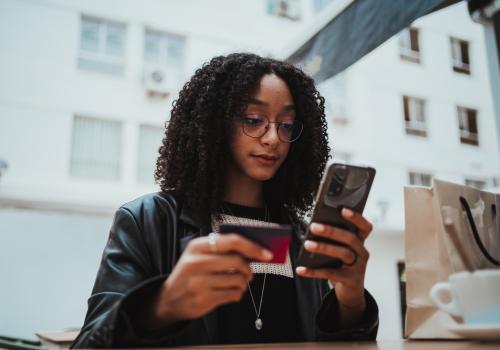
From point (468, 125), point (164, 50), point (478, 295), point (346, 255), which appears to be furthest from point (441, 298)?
point (468, 125)

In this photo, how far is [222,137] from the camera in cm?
178

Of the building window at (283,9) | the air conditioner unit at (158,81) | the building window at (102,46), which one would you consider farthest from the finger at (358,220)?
the building window at (283,9)

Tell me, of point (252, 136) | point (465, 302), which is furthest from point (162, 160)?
point (465, 302)

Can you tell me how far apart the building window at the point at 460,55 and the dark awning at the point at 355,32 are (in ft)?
46.6

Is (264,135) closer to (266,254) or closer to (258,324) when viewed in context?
(258,324)

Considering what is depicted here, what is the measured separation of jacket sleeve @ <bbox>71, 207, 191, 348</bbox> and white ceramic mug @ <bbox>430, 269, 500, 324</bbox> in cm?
58

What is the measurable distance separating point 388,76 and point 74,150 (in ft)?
28.9

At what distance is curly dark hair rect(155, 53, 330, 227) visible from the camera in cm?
173

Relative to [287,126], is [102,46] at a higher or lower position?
higher

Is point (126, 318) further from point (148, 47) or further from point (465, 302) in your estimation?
point (148, 47)

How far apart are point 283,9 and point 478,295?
1313 cm

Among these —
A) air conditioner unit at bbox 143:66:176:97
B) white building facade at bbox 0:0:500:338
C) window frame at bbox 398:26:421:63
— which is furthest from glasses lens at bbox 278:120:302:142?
window frame at bbox 398:26:421:63

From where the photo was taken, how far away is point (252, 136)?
5.37ft

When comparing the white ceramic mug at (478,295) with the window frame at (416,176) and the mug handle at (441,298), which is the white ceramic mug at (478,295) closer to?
the mug handle at (441,298)
